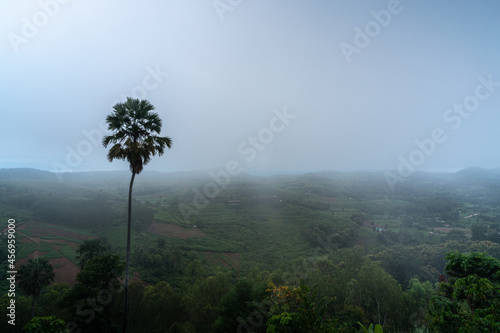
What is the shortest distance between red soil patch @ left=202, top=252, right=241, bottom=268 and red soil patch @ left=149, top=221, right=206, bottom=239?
1417 centimetres

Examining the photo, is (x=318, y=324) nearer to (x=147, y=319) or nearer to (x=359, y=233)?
(x=147, y=319)

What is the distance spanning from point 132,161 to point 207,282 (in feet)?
44.0

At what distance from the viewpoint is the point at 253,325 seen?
38.5 feet

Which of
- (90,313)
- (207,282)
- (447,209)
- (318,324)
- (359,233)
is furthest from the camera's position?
(447,209)

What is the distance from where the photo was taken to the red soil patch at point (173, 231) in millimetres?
67625

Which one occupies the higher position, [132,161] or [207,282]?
[132,161]

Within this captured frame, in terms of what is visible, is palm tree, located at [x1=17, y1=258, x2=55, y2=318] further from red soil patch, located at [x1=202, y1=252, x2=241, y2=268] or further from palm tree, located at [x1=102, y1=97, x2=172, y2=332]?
red soil patch, located at [x1=202, y1=252, x2=241, y2=268]

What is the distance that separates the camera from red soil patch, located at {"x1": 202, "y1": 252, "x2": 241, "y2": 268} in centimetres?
5212

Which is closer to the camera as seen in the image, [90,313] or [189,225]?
[90,313]

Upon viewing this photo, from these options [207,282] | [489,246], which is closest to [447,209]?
[489,246]

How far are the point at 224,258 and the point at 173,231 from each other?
24.6 m

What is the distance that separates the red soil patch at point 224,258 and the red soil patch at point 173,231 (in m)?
14.2

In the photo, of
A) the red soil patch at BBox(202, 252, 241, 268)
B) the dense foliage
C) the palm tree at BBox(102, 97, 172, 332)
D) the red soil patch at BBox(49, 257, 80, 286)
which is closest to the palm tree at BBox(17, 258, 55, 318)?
the dense foliage

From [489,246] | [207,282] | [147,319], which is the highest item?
[207,282]
